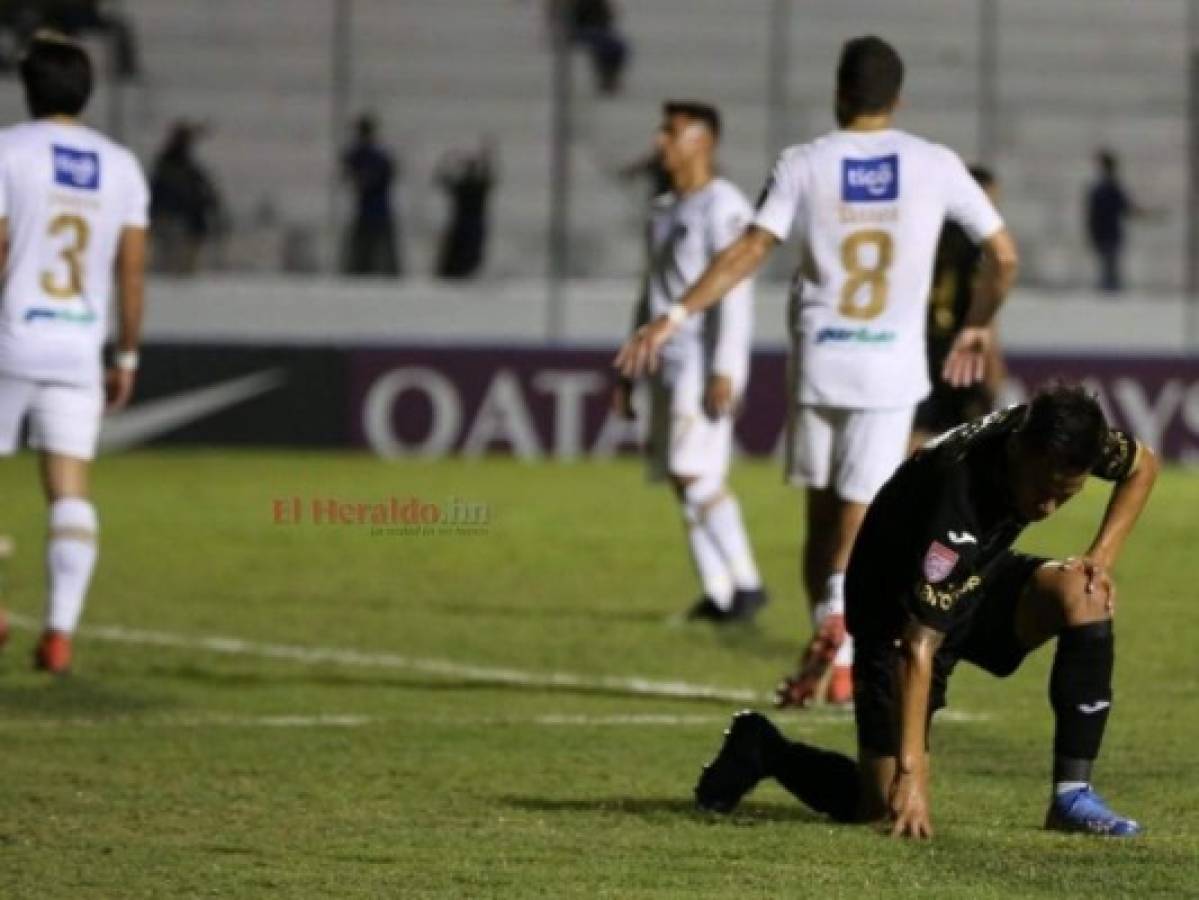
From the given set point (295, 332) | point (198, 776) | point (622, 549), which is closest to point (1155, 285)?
point (295, 332)

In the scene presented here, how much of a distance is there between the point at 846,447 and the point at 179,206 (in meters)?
18.4

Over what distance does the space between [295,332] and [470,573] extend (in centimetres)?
1261

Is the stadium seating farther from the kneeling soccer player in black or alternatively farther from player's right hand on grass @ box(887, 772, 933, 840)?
player's right hand on grass @ box(887, 772, 933, 840)

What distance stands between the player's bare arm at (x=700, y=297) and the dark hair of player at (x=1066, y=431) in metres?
2.66

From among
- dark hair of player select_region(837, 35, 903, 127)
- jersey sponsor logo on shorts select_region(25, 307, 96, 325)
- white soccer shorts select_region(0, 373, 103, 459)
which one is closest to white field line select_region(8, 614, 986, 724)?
white soccer shorts select_region(0, 373, 103, 459)

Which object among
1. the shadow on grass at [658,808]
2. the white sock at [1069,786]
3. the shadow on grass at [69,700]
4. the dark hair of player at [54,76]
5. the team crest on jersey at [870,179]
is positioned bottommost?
the shadow on grass at [69,700]

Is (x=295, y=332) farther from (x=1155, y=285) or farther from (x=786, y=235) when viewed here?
(x=786, y=235)

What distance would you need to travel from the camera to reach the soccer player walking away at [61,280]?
10.6 m

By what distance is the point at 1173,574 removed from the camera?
15.4 metres

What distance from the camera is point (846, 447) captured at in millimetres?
9938

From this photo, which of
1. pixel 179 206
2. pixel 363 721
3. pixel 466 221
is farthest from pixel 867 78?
pixel 466 221

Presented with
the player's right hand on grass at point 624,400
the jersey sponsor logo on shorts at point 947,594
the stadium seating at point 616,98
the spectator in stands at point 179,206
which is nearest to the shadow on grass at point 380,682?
the player's right hand on grass at point 624,400

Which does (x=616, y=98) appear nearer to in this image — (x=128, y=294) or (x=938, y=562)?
(x=128, y=294)

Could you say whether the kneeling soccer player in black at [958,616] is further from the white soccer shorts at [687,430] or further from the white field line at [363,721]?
the white soccer shorts at [687,430]
